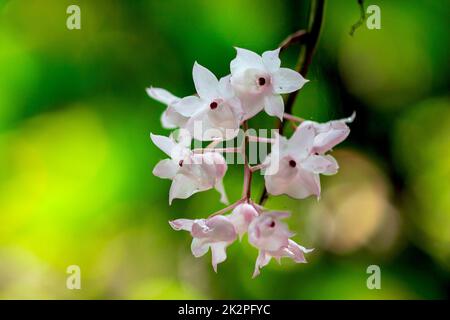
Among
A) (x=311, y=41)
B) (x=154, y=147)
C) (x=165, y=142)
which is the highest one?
(x=154, y=147)

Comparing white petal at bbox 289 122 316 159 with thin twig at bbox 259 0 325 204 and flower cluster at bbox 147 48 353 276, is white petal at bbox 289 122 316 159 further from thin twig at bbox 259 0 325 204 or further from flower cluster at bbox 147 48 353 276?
thin twig at bbox 259 0 325 204

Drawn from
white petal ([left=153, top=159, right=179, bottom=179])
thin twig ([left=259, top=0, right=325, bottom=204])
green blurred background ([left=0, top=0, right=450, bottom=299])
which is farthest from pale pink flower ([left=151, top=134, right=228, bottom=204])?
green blurred background ([left=0, top=0, right=450, bottom=299])

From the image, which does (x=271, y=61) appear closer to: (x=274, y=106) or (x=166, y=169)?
(x=274, y=106)

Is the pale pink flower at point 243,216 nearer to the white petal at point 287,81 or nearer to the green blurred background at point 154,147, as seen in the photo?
the white petal at point 287,81

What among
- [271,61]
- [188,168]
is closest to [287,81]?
[271,61]

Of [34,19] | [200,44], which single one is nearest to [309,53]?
[200,44]

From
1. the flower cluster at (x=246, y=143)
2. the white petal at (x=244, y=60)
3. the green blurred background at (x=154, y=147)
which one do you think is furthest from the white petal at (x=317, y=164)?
the green blurred background at (x=154, y=147)
